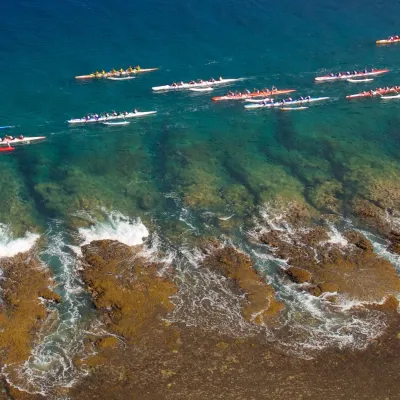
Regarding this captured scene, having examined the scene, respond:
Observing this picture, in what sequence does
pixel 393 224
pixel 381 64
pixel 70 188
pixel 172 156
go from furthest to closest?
1. pixel 381 64
2. pixel 172 156
3. pixel 70 188
4. pixel 393 224

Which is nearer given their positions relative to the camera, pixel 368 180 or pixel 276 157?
pixel 368 180

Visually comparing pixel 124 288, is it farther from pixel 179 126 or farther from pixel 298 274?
pixel 179 126

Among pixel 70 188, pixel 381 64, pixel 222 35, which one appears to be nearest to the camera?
pixel 70 188

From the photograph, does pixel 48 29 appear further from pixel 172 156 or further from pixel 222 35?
pixel 172 156

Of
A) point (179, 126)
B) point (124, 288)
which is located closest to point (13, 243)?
point (124, 288)

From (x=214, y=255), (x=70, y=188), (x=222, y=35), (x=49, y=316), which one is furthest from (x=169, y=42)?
(x=49, y=316)

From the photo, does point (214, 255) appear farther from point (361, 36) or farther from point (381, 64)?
point (361, 36)

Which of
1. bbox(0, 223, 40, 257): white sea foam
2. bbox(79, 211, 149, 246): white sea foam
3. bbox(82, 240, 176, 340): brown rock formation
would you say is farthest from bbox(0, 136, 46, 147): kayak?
bbox(82, 240, 176, 340): brown rock formation

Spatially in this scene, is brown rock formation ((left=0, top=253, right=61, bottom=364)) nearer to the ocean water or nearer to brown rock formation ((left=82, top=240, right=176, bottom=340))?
the ocean water
